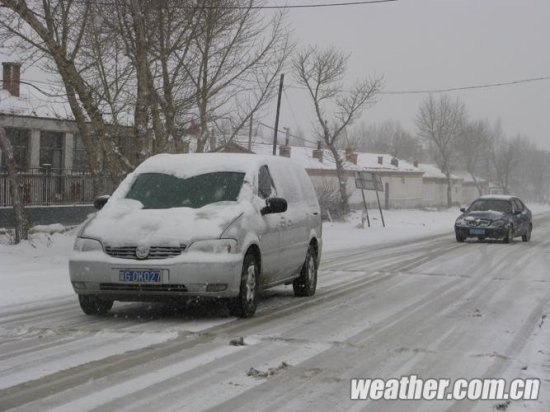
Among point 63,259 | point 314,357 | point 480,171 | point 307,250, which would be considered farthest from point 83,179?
point 480,171

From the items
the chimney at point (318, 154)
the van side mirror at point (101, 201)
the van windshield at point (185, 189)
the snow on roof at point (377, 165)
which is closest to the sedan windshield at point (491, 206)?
the van windshield at point (185, 189)

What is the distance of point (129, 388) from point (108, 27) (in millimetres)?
13832

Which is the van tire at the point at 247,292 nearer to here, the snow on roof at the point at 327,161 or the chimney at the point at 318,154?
the snow on roof at the point at 327,161

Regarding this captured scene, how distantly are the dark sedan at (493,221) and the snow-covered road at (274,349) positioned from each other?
1220cm

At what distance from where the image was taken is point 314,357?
6.27 meters

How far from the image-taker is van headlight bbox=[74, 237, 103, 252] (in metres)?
7.88

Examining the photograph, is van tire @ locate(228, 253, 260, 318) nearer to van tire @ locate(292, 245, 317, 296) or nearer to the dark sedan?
van tire @ locate(292, 245, 317, 296)

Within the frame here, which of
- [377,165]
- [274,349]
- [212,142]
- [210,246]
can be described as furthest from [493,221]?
[377,165]

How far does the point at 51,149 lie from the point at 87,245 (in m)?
21.7

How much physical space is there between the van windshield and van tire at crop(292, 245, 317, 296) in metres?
2.03

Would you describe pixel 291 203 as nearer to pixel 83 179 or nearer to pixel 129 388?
pixel 129 388

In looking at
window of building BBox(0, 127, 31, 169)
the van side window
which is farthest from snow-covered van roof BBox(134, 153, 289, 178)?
window of building BBox(0, 127, 31, 169)

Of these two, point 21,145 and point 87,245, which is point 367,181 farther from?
point 87,245

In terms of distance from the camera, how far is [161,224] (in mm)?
7883
